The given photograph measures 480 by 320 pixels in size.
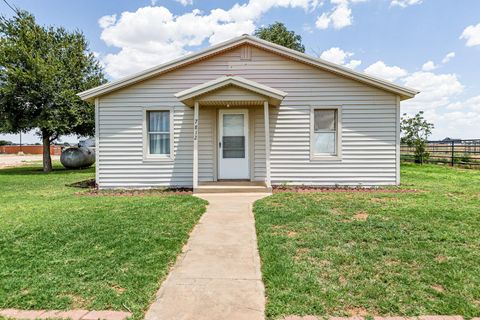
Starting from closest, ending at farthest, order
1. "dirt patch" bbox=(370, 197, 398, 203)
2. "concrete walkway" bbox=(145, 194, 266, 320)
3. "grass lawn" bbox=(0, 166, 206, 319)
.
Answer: "concrete walkway" bbox=(145, 194, 266, 320) → "grass lawn" bbox=(0, 166, 206, 319) → "dirt patch" bbox=(370, 197, 398, 203)

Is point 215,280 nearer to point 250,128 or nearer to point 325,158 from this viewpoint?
point 250,128

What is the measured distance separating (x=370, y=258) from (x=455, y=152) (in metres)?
16.5

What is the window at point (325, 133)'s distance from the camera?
915cm

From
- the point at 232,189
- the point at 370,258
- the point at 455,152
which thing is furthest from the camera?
the point at 455,152

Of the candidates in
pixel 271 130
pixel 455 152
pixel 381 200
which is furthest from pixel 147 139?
pixel 455 152

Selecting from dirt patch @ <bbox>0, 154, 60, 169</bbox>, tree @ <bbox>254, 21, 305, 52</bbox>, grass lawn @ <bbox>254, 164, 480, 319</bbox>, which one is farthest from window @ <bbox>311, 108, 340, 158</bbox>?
tree @ <bbox>254, 21, 305, 52</bbox>

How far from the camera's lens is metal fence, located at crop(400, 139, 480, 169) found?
15250 mm

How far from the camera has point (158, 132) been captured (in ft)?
30.2

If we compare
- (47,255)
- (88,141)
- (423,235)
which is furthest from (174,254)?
(88,141)

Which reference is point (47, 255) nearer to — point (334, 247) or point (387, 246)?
point (334, 247)

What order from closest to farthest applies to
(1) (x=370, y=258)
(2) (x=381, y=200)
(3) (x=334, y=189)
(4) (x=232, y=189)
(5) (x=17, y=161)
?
(1) (x=370, y=258) → (2) (x=381, y=200) → (4) (x=232, y=189) → (3) (x=334, y=189) → (5) (x=17, y=161)

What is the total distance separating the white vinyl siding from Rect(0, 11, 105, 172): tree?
7314 millimetres

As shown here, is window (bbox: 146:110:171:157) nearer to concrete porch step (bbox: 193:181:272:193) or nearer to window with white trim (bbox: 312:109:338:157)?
concrete porch step (bbox: 193:181:272:193)

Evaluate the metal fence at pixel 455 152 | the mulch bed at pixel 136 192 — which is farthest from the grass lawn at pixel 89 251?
the metal fence at pixel 455 152
